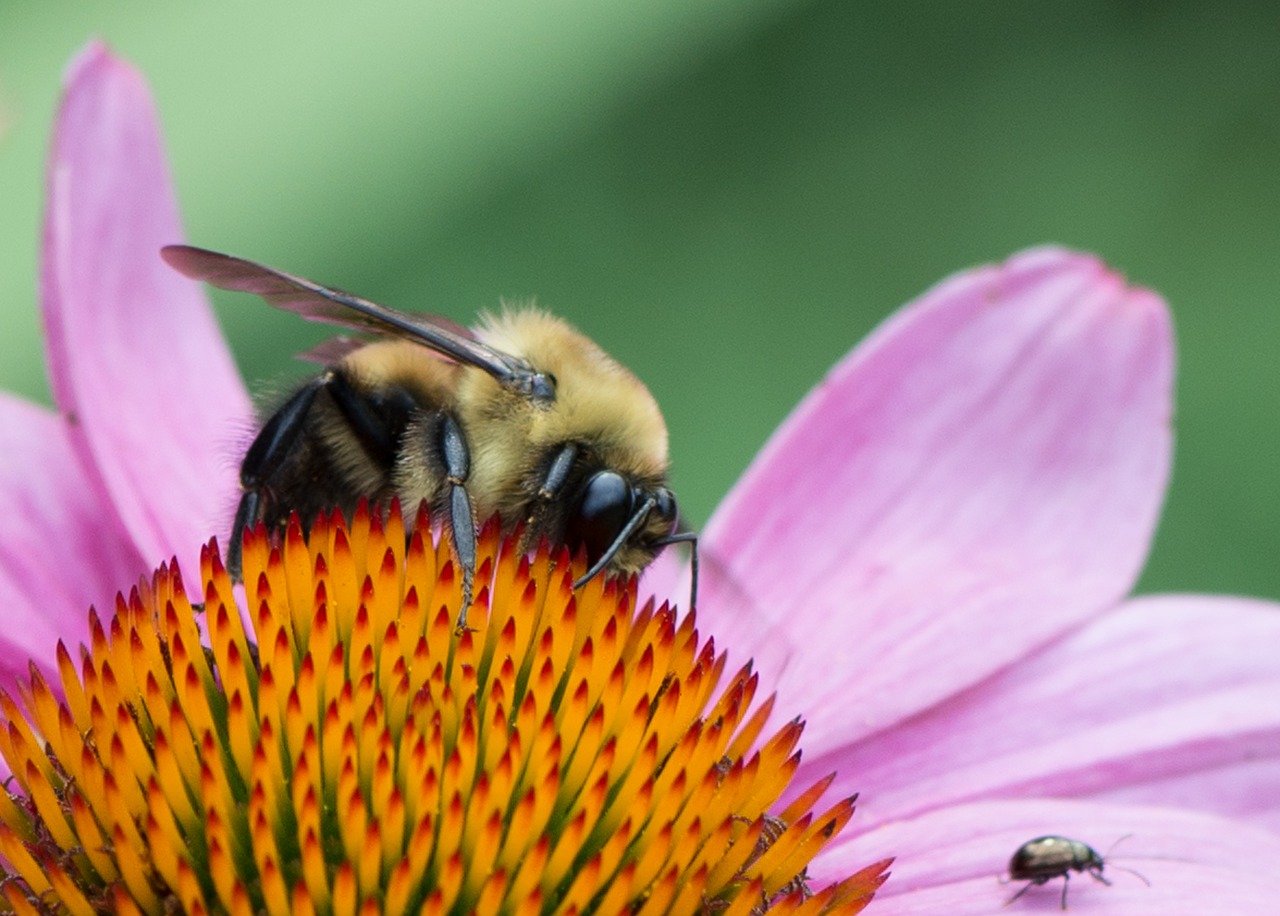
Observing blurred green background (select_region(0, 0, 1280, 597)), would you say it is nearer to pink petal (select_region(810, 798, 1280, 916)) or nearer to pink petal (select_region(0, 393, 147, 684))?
pink petal (select_region(0, 393, 147, 684))

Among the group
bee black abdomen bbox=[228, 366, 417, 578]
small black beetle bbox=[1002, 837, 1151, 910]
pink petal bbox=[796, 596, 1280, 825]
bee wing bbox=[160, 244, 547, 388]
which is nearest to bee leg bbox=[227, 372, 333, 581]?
bee black abdomen bbox=[228, 366, 417, 578]

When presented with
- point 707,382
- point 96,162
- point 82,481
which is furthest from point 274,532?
point 707,382

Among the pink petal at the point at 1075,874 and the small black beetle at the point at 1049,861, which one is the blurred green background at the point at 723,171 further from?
the small black beetle at the point at 1049,861

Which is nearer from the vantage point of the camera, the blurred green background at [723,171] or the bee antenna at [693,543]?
the bee antenna at [693,543]

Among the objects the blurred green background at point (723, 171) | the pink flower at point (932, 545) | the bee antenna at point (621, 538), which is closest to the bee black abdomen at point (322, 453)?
the pink flower at point (932, 545)

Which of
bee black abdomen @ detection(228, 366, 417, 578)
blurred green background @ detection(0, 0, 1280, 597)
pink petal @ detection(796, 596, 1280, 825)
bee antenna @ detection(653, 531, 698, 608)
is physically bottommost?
bee black abdomen @ detection(228, 366, 417, 578)

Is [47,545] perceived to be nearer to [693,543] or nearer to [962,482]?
[693,543]

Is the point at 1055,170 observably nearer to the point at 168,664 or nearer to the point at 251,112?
the point at 251,112
